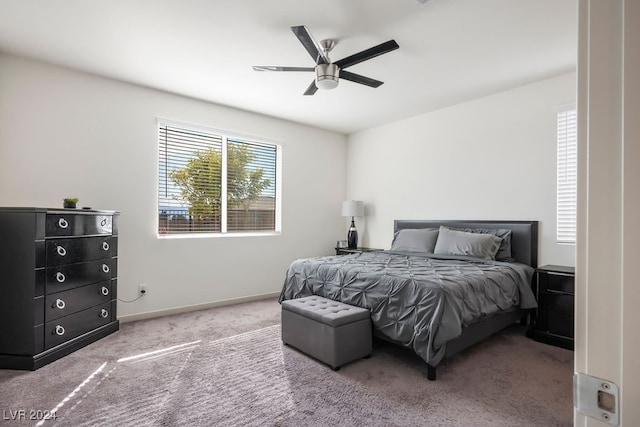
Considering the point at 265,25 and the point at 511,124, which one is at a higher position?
the point at 265,25

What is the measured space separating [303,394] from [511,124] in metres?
3.78

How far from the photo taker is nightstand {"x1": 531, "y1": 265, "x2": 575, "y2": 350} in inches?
122

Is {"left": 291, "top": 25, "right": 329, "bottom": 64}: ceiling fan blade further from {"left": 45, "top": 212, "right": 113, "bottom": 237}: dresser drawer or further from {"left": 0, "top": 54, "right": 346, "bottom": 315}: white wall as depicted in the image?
{"left": 45, "top": 212, "right": 113, "bottom": 237}: dresser drawer

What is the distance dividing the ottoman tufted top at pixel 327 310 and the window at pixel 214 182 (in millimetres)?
2092

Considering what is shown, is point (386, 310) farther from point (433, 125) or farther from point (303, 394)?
point (433, 125)

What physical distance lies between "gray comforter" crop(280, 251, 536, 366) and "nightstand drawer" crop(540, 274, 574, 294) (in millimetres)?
138

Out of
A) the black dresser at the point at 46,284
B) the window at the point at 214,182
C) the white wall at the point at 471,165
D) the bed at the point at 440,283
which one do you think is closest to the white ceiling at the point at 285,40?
the white wall at the point at 471,165

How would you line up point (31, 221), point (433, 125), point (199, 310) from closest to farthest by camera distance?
point (31, 221)
point (199, 310)
point (433, 125)

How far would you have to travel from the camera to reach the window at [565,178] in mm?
3510

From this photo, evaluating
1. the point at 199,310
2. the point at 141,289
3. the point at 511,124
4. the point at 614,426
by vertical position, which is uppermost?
the point at 511,124

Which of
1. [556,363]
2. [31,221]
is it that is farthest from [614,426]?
[31,221]

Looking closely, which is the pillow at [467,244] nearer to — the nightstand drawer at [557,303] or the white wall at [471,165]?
the white wall at [471,165]

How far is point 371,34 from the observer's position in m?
2.83

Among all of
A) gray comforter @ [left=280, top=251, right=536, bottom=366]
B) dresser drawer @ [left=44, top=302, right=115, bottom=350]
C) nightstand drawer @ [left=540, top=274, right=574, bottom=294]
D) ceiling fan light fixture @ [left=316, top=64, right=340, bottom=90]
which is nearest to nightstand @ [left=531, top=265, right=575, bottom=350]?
nightstand drawer @ [left=540, top=274, right=574, bottom=294]
